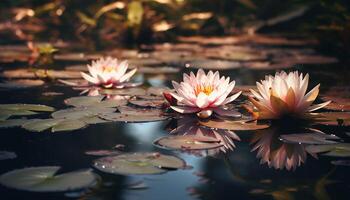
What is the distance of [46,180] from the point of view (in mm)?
1327

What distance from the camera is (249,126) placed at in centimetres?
194

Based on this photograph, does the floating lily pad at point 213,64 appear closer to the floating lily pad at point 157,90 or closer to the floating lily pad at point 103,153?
the floating lily pad at point 157,90

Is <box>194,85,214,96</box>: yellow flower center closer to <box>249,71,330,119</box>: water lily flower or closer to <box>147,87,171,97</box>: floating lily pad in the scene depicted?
<box>249,71,330,119</box>: water lily flower

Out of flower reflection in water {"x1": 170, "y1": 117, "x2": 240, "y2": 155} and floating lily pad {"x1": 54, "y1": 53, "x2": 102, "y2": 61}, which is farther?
floating lily pad {"x1": 54, "y1": 53, "x2": 102, "y2": 61}

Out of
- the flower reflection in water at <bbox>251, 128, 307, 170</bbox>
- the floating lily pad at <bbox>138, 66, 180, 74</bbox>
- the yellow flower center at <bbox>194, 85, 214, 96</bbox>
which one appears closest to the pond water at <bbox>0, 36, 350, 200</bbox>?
the flower reflection in water at <bbox>251, 128, 307, 170</bbox>

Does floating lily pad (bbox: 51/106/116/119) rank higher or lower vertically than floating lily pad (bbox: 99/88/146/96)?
lower

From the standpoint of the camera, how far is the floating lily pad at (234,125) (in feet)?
6.30

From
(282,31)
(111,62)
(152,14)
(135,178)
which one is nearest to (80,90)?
(111,62)

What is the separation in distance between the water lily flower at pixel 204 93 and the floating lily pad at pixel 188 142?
0.31m

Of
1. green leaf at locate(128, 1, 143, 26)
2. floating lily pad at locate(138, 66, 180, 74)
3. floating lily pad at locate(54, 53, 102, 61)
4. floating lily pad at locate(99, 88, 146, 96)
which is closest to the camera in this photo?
floating lily pad at locate(99, 88, 146, 96)

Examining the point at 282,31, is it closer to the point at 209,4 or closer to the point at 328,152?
the point at 209,4

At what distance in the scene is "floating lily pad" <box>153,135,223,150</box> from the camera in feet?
5.43

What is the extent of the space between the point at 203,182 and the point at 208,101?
0.71 meters

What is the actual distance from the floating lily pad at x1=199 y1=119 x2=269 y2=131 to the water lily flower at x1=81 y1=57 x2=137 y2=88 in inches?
33.5
